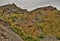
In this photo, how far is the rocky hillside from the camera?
112 feet

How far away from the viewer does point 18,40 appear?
79.0 feet

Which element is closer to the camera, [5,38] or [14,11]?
[5,38]

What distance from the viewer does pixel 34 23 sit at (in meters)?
99.4

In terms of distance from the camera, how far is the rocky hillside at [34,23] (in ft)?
112

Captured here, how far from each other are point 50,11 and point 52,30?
1824 inches

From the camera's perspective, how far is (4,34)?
23438 mm

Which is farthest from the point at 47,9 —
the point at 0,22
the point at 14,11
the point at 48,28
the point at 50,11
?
the point at 0,22

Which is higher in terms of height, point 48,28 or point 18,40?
point 18,40

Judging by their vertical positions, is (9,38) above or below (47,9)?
above

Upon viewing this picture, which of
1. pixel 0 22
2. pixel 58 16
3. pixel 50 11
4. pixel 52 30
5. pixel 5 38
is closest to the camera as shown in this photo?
pixel 5 38

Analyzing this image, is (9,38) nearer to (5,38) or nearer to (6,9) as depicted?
(5,38)

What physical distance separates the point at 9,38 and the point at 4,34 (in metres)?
0.72

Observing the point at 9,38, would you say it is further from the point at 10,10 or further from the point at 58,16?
the point at 10,10

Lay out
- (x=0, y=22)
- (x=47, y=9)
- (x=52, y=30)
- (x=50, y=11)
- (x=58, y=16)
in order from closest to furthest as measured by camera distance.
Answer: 1. (x=0, y=22)
2. (x=52, y=30)
3. (x=58, y=16)
4. (x=50, y=11)
5. (x=47, y=9)
